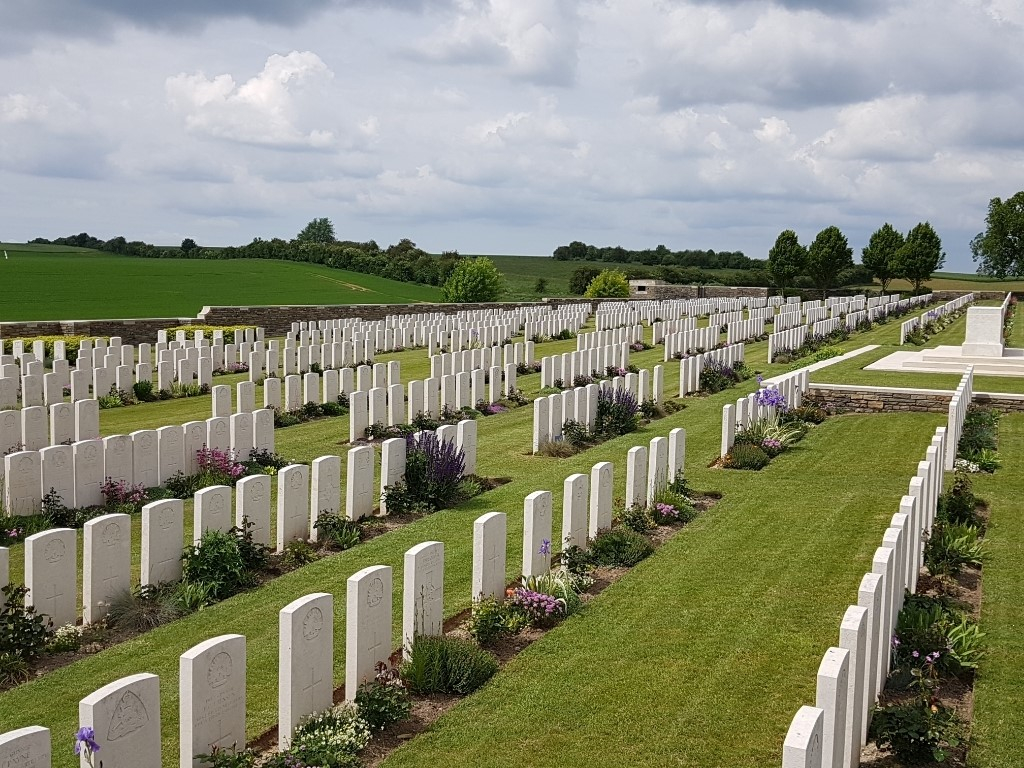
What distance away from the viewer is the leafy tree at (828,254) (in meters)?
76.8

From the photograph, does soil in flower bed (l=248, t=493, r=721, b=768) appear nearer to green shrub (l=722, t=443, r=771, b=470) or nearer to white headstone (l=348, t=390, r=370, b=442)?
green shrub (l=722, t=443, r=771, b=470)

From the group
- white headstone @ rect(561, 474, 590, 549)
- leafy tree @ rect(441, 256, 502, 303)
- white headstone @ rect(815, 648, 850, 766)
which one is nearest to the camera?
white headstone @ rect(815, 648, 850, 766)

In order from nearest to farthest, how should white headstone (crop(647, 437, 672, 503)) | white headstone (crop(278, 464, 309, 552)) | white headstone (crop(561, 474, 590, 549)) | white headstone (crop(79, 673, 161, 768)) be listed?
1. white headstone (crop(79, 673, 161, 768))
2. white headstone (crop(561, 474, 590, 549))
3. white headstone (crop(278, 464, 309, 552))
4. white headstone (crop(647, 437, 672, 503))

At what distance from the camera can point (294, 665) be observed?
18.6ft

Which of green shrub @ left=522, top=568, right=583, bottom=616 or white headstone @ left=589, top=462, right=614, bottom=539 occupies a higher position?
white headstone @ left=589, top=462, right=614, bottom=539

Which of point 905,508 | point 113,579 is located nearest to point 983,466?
point 905,508

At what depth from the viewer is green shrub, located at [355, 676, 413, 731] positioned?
19.8ft

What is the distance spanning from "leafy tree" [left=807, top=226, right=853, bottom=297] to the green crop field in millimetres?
30343

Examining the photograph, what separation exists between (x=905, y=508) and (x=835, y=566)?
1633 millimetres

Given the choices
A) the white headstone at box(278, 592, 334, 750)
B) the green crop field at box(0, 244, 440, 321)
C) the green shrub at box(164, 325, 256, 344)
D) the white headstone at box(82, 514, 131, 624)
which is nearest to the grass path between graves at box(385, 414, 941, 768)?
the white headstone at box(278, 592, 334, 750)

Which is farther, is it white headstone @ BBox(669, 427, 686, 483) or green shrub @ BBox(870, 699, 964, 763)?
white headstone @ BBox(669, 427, 686, 483)

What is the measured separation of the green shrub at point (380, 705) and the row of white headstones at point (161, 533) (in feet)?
9.81

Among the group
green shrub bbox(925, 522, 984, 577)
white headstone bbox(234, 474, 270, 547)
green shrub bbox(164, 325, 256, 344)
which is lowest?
green shrub bbox(925, 522, 984, 577)

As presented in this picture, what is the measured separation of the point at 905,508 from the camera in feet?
25.9
